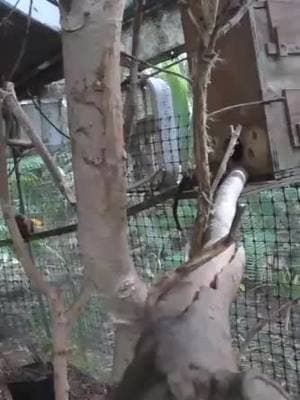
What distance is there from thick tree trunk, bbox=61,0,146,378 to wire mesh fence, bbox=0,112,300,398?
808 mm

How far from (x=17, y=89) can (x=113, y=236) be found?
2004 mm

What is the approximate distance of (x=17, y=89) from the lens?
2.62 metres

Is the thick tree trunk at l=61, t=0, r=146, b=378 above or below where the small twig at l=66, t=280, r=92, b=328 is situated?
→ above

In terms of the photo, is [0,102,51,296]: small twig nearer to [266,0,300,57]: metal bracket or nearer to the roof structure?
[266,0,300,57]: metal bracket

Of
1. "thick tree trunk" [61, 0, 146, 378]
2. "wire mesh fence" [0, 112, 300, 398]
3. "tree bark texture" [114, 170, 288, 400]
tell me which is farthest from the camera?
"wire mesh fence" [0, 112, 300, 398]

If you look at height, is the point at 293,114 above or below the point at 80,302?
above

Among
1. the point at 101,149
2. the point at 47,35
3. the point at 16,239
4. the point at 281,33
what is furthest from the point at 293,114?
the point at 47,35

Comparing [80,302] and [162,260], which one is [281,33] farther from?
[162,260]

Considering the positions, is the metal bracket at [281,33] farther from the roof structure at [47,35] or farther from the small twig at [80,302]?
the small twig at [80,302]

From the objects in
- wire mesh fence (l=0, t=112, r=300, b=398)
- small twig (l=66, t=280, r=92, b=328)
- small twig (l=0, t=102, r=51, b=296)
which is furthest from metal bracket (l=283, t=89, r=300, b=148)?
small twig (l=66, t=280, r=92, b=328)

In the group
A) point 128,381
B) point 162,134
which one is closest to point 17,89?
point 162,134

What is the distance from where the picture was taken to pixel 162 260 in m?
2.57

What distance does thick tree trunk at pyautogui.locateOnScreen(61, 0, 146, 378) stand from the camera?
Result: 0.70 metres

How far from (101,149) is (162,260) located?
6.18 feet
